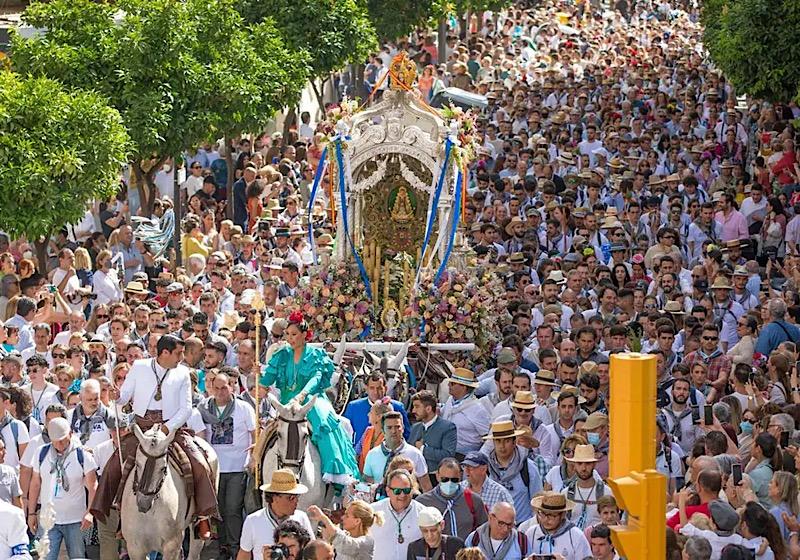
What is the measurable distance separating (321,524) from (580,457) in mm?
2396

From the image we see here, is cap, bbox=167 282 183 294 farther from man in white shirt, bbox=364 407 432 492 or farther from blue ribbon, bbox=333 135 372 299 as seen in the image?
man in white shirt, bbox=364 407 432 492

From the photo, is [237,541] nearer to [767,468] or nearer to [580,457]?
[580,457]

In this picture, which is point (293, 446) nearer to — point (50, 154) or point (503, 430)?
point (503, 430)

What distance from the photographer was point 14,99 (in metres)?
25.7

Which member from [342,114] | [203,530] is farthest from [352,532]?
[342,114]

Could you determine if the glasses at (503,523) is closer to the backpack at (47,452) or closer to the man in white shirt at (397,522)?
the man in white shirt at (397,522)

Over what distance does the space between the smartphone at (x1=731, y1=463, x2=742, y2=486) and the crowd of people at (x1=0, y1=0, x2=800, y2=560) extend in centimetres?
2

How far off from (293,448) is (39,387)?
3474 mm

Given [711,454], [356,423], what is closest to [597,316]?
[356,423]

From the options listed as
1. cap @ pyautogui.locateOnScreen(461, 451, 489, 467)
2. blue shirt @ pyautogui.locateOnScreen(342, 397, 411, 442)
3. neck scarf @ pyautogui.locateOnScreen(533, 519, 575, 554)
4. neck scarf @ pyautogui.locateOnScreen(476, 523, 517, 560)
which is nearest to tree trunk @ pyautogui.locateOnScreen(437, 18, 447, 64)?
blue shirt @ pyautogui.locateOnScreen(342, 397, 411, 442)

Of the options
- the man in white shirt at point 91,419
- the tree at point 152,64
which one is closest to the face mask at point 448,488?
the man in white shirt at point 91,419

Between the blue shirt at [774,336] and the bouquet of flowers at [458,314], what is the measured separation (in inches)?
126

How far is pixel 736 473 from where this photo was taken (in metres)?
15.6

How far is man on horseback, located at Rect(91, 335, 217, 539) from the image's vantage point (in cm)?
1716
